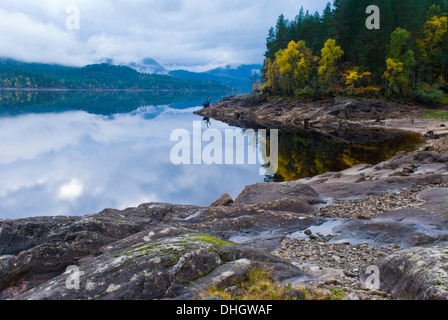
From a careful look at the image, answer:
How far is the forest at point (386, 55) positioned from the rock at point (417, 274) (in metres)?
77.7

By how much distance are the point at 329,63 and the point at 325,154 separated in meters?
51.0

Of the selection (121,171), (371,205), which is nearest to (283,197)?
(371,205)

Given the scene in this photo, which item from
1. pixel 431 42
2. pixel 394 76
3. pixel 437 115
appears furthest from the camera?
pixel 431 42

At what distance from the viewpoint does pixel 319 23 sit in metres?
108

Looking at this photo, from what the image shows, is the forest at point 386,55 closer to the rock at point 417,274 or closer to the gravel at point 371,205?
the gravel at point 371,205

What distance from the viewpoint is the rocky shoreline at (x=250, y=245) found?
282 inches

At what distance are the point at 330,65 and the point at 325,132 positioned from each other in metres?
32.9

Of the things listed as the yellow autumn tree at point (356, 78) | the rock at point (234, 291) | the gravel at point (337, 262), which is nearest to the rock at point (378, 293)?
the gravel at point (337, 262)

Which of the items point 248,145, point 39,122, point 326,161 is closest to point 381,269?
point 326,161

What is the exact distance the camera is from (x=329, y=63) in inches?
3327

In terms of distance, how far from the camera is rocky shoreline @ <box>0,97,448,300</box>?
715 centimetres

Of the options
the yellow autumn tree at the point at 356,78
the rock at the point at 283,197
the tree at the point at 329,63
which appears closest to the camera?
the rock at the point at 283,197

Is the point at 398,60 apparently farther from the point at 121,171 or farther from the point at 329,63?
the point at 121,171

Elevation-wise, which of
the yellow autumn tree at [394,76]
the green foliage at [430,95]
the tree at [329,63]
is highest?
the tree at [329,63]
